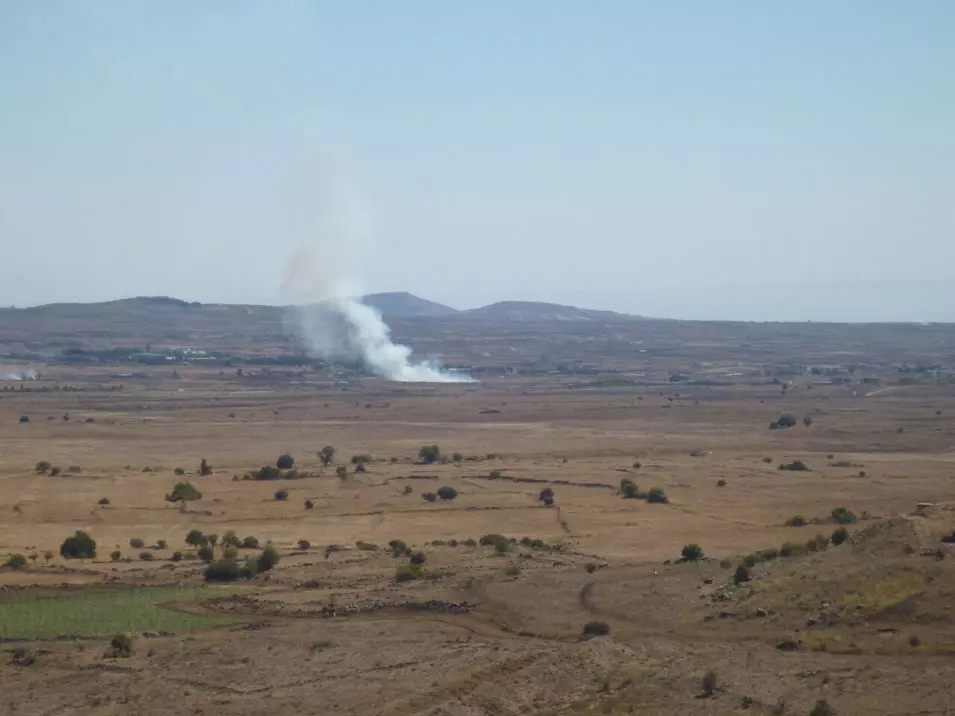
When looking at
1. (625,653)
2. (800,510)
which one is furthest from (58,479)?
(625,653)

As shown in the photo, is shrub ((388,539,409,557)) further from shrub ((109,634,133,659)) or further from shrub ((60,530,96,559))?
shrub ((109,634,133,659))

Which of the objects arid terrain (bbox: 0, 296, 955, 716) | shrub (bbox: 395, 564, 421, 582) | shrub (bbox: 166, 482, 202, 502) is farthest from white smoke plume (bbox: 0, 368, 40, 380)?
shrub (bbox: 395, 564, 421, 582)

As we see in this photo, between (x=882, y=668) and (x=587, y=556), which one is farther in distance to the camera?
(x=587, y=556)

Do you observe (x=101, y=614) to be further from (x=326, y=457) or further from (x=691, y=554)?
(x=326, y=457)

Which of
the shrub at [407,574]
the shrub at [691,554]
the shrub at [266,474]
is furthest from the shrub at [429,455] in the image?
the shrub at [407,574]

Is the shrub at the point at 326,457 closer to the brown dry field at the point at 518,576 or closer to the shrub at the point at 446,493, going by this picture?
the brown dry field at the point at 518,576

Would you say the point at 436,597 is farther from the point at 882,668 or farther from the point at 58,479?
the point at 58,479
